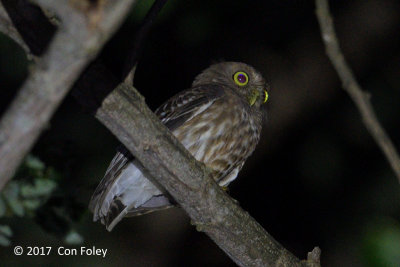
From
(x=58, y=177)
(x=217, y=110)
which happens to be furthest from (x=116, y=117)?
(x=217, y=110)

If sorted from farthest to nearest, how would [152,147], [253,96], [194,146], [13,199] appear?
[253,96], [194,146], [13,199], [152,147]

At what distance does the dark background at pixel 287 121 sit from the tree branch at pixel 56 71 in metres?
4.68

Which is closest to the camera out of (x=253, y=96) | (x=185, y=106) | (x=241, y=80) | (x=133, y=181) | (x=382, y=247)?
(x=382, y=247)

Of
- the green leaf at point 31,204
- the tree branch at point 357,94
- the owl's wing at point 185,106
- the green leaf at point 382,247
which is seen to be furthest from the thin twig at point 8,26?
the owl's wing at point 185,106

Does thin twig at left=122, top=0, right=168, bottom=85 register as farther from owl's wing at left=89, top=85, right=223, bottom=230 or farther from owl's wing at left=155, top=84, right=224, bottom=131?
owl's wing at left=155, top=84, right=224, bottom=131

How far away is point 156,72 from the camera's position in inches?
302

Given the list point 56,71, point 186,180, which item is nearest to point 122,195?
point 186,180

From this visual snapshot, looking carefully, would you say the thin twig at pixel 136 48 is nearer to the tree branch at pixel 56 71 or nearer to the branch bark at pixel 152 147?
the branch bark at pixel 152 147

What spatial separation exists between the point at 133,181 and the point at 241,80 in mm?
1679

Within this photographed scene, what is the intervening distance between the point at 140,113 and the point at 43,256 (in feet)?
13.7

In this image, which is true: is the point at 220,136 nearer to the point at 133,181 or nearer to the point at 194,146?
the point at 194,146

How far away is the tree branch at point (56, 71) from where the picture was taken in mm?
1888

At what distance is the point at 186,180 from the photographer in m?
3.20

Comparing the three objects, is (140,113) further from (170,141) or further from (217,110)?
(217,110)
